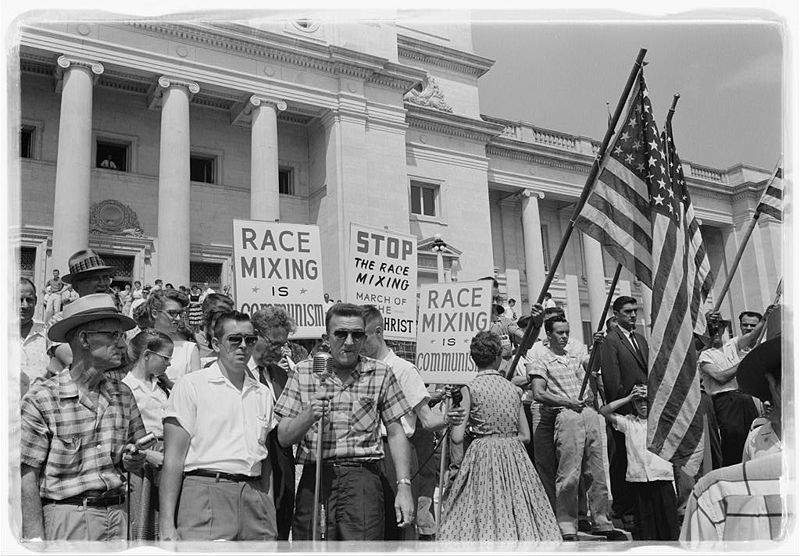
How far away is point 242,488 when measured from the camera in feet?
13.8

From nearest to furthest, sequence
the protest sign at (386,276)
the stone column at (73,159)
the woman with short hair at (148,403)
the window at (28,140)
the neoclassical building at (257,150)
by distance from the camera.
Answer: the woman with short hair at (148,403), the protest sign at (386,276), the stone column at (73,159), the neoclassical building at (257,150), the window at (28,140)

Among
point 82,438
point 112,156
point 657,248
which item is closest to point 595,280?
point 112,156

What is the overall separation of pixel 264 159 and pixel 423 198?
7.45 metres

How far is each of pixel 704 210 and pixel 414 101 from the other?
51.1ft

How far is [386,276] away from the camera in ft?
28.0

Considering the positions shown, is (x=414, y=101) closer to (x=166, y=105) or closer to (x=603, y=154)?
(x=166, y=105)

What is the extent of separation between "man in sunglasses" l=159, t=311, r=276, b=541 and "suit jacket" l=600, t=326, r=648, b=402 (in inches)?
152

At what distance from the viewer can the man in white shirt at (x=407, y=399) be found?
4.70 meters

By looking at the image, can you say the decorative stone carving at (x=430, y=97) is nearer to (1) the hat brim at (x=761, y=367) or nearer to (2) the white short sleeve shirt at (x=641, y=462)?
(2) the white short sleeve shirt at (x=641, y=462)

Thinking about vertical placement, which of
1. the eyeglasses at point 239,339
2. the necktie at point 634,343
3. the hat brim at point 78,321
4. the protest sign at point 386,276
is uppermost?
the protest sign at point 386,276

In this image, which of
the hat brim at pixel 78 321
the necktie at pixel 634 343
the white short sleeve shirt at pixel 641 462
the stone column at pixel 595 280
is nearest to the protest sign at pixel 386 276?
the necktie at pixel 634 343

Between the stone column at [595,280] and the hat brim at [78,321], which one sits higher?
the stone column at [595,280]

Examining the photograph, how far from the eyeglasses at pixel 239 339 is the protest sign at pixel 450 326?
13.8 feet

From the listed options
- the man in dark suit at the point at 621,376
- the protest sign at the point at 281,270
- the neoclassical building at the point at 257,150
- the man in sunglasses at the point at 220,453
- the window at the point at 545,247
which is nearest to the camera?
the man in sunglasses at the point at 220,453
